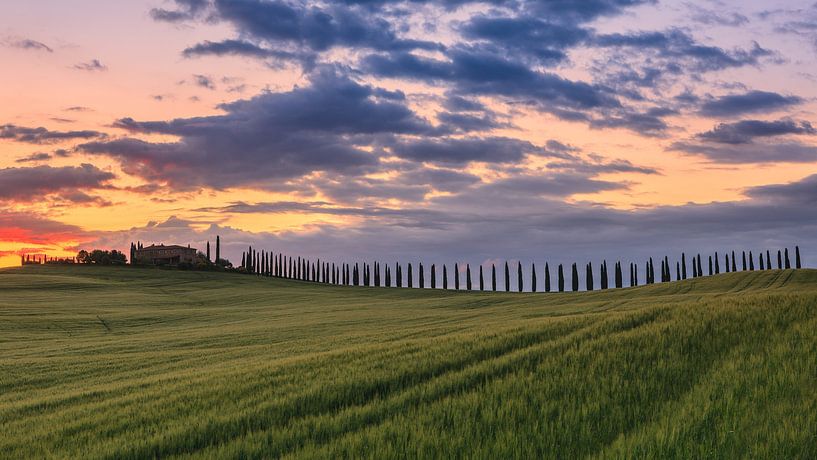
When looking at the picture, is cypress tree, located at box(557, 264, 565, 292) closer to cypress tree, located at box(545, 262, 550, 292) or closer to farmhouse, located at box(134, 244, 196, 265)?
cypress tree, located at box(545, 262, 550, 292)

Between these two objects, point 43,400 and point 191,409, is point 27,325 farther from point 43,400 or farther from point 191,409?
point 191,409

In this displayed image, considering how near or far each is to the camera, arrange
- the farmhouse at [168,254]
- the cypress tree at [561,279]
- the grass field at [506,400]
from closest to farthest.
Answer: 1. the grass field at [506,400]
2. the cypress tree at [561,279]
3. the farmhouse at [168,254]

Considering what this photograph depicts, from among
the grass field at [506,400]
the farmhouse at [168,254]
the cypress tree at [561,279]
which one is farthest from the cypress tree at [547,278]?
the grass field at [506,400]

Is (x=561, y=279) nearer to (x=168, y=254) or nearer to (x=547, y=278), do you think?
(x=547, y=278)

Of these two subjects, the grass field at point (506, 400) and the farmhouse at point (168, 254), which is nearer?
the grass field at point (506, 400)

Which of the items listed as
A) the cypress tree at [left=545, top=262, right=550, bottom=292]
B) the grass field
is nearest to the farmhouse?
the cypress tree at [left=545, top=262, right=550, bottom=292]

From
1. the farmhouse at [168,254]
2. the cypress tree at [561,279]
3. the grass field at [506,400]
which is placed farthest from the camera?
the farmhouse at [168,254]

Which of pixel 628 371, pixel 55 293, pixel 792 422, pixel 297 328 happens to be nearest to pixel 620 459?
pixel 792 422

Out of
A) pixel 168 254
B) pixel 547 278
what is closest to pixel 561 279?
pixel 547 278

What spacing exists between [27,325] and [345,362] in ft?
119

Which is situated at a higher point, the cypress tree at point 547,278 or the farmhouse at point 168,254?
the farmhouse at point 168,254

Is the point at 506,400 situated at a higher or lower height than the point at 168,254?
lower

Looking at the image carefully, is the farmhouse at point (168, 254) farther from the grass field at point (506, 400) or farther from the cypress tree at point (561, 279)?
the grass field at point (506, 400)

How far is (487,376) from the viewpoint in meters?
8.86
